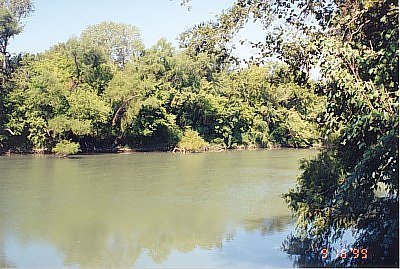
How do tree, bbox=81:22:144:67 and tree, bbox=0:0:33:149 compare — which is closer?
tree, bbox=0:0:33:149

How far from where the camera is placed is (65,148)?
38.1ft

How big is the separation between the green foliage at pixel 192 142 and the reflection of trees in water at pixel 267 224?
8.21 metres

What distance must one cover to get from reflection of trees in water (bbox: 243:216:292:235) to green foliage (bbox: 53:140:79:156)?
751 cm

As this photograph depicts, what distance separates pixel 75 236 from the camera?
4.44 meters

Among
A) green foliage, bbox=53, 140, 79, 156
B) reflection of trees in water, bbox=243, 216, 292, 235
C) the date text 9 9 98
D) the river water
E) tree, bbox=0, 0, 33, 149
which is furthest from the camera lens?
green foliage, bbox=53, 140, 79, 156

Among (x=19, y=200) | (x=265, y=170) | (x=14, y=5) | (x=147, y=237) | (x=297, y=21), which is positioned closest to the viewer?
(x=297, y=21)

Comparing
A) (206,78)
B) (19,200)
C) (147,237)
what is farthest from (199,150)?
(147,237)

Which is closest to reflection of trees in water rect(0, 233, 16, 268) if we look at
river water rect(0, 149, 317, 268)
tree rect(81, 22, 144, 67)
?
river water rect(0, 149, 317, 268)

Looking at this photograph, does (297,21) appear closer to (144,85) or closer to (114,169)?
(114,169)

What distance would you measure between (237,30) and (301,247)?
1603 millimetres

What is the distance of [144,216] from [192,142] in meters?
7.99

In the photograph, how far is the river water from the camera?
149 inches

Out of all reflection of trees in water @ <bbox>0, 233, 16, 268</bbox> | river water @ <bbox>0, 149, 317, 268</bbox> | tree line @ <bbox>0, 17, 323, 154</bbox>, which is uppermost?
tree line @ <bbox>0, 17, 323, 154</bbox>

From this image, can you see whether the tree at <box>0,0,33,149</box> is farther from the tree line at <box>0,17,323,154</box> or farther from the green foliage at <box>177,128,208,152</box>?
the green foliage at <box>177,128,208,152</box>
